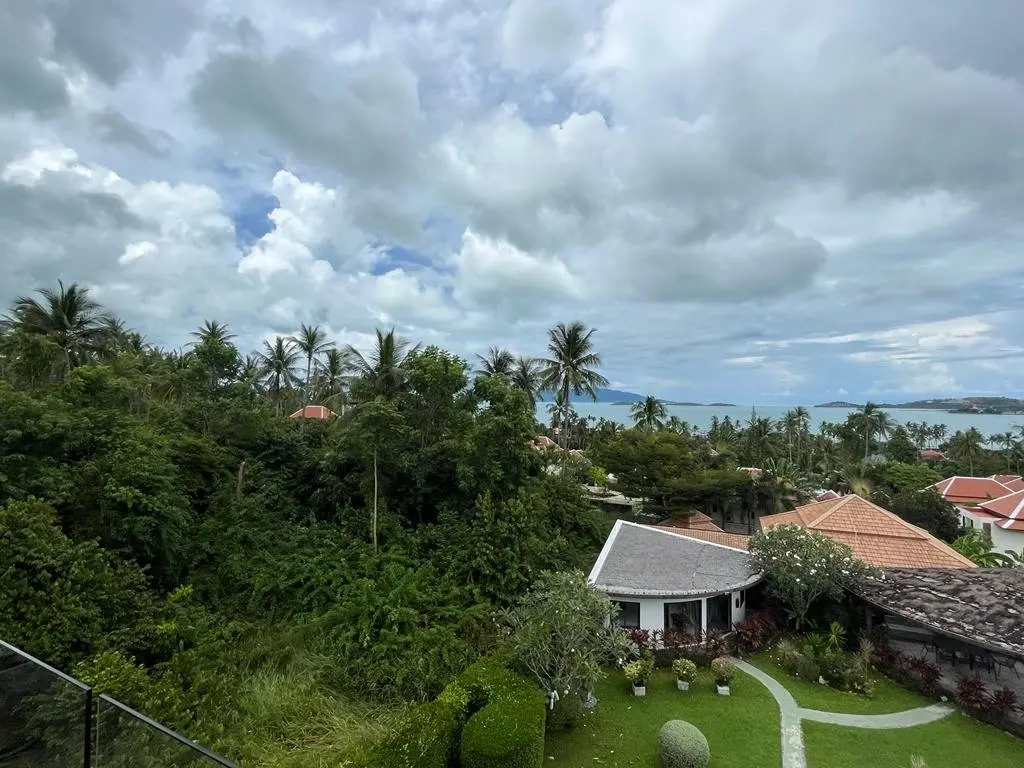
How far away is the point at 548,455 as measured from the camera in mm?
20516

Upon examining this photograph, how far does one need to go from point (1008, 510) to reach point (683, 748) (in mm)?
34703

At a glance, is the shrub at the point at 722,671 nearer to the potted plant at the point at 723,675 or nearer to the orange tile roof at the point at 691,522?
the potted plant at the point at 723,675

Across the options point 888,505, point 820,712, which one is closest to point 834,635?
point 820,712

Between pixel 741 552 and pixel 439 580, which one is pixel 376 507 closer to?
pixel 439 580

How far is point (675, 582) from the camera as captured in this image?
581 inches

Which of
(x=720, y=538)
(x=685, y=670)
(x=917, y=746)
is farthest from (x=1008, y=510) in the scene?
(x=685, y=670)

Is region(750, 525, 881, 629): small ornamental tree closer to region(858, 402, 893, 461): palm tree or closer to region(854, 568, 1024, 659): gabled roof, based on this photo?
region(854, 568, 1024, 659): gabled roof

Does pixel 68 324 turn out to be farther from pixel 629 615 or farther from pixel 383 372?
pixel 629 615

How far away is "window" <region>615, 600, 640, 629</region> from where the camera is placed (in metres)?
14.6

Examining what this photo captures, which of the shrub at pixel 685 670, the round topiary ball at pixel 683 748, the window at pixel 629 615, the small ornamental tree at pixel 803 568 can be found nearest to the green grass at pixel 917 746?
the round topiary ball at pixel 683 748

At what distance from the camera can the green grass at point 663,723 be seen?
9.91 meters

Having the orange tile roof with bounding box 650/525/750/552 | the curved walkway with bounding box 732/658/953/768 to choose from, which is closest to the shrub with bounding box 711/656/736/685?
the curved walkway with bounding box 732/658/953/768

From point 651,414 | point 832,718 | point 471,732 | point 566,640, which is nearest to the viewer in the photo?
point 471,732

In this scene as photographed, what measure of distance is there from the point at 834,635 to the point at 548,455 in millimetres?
10425
